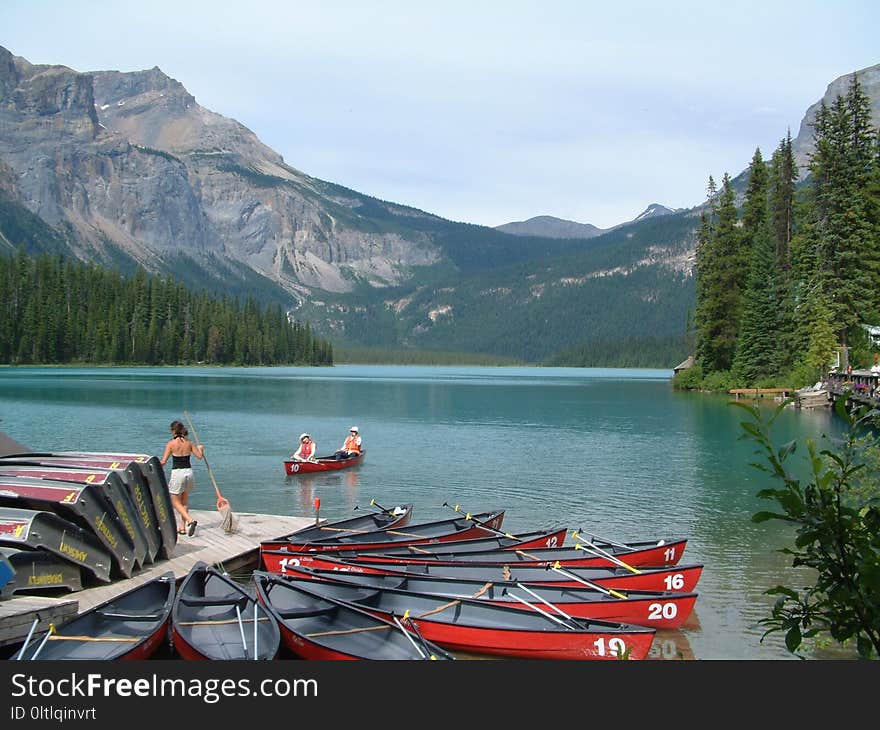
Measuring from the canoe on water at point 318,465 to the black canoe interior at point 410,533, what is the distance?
550 inches

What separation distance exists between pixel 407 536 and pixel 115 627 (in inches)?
317

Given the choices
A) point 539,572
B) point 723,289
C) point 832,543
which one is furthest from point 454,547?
point 723,289

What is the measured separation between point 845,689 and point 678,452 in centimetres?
3936

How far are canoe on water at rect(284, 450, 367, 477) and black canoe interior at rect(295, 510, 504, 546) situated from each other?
1398cm

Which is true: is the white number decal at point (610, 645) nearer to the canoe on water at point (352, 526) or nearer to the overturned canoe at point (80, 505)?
the canoe on water at point (352, 526)

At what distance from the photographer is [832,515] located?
4355mm

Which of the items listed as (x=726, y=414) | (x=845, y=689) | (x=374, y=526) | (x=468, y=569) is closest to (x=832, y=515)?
(x=845, y=689)

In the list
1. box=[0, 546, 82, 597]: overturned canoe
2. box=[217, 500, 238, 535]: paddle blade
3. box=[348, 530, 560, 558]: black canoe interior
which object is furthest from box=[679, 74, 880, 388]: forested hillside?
box=[0, 546, 82, 597]: overturned canoe

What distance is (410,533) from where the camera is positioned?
19.2m

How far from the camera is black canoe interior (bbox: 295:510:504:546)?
17.6 meters

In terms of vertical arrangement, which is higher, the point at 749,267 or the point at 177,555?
the point at 749,267

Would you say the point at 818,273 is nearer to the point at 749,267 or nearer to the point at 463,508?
the point at 749,267

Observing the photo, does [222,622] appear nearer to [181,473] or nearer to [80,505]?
[80,505]

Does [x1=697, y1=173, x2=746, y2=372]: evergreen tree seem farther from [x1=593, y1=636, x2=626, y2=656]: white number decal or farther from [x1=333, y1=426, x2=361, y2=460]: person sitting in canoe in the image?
[x1=593, y1=636, x2=626, y2=656]: white number decal
